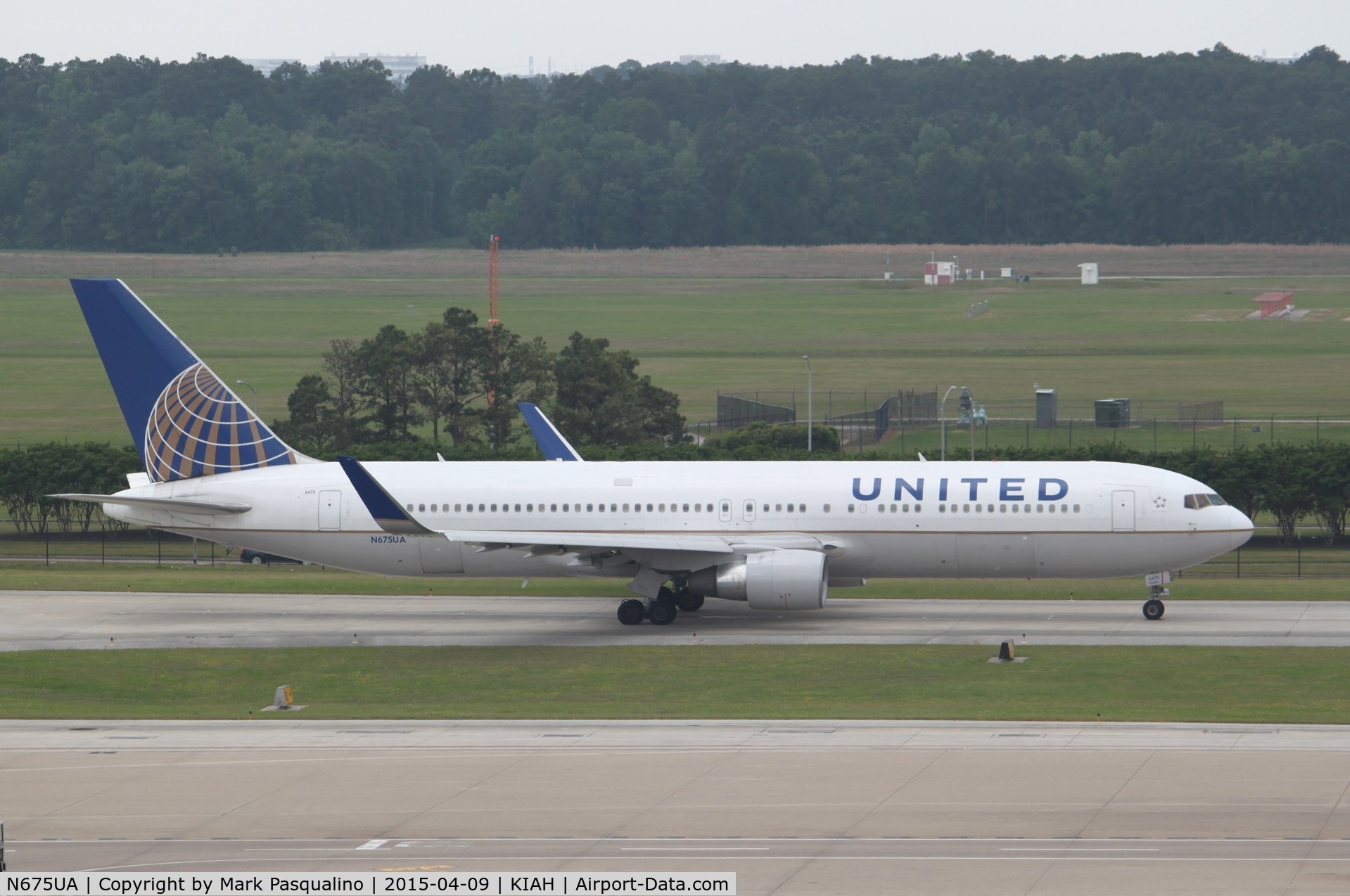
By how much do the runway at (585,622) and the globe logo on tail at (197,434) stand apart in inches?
163

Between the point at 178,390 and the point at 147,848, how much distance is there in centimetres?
2576

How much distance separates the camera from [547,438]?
53344 millimetres

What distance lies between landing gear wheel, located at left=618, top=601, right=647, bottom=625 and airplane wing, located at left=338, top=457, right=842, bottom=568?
1717mm

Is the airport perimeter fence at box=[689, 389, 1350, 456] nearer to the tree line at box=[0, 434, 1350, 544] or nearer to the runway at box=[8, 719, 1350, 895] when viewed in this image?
the tree line at box=[0, 434, 1350, 544]

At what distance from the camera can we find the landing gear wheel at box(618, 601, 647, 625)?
46.1 m

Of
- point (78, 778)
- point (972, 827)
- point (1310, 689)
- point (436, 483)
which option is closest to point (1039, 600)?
point (1310, 689)

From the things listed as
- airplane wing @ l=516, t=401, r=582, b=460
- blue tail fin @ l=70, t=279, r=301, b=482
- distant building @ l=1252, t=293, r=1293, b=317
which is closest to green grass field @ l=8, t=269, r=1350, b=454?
distant building @ l=1252, t=293, r=1293, b=317

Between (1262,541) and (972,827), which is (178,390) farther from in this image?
(1262,541)

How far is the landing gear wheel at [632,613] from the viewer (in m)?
46.1

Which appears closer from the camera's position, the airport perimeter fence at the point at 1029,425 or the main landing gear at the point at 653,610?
the main landing gear at the point at 653,610

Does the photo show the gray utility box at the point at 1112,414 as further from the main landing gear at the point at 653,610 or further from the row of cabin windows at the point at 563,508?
the main landing gear at the point at 653,610

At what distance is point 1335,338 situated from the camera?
15850 centimetres

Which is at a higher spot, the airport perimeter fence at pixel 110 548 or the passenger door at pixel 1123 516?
the passenger door at pixel 1123 516

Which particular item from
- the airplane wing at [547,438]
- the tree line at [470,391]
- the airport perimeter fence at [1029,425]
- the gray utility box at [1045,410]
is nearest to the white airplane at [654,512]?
the airplane wing at [547,438]
